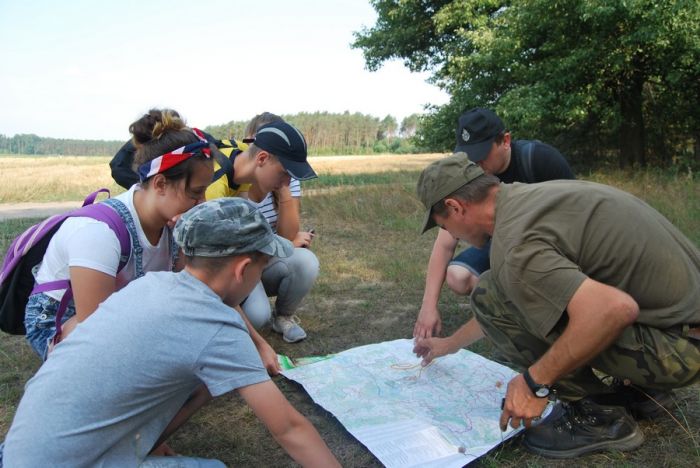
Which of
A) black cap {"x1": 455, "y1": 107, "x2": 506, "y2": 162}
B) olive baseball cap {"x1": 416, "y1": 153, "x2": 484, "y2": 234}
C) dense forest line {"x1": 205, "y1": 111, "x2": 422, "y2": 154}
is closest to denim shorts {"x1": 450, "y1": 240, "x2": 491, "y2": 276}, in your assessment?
black cap {"x1": 455, "y1": 107, "x2": 506, "y2": 162}

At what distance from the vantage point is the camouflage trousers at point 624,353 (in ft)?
6.02

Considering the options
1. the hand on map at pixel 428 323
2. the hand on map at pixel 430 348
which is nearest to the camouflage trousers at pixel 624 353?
the hand on map at pixel 430 348

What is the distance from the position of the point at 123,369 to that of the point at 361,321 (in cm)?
237

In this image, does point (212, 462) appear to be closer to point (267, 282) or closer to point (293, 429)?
point (293, 429)

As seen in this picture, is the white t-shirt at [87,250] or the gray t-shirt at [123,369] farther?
the white t-shirt at [87,250]

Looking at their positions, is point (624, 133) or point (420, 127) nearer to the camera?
point (624, 133)

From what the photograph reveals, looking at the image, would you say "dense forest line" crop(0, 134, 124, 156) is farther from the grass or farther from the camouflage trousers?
the camouflage trousers

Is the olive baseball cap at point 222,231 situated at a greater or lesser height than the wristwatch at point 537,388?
greater

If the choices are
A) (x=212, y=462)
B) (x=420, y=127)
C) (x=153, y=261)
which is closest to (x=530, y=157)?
(x=153, y=261)

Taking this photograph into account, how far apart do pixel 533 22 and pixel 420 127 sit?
4298 mm

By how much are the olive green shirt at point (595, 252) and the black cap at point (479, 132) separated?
103 centimetres

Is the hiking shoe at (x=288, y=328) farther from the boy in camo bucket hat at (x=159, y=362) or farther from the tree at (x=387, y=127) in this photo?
the tree at (x=387, y=127)

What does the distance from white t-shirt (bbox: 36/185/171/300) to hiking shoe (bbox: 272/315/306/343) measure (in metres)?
1.23

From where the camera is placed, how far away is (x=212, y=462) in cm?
171
